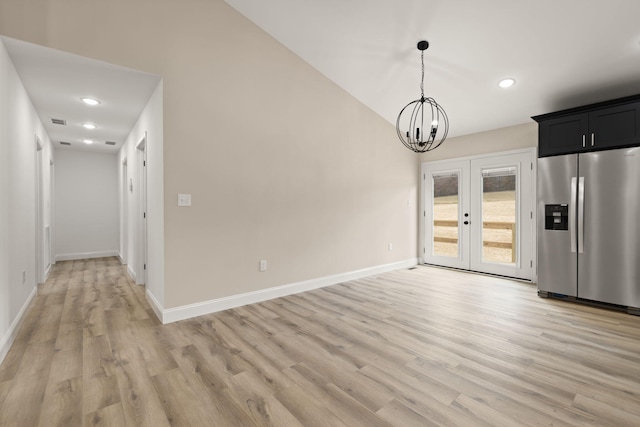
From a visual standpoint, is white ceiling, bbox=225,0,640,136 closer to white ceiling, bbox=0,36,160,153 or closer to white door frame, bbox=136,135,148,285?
white ceiling, bbox=0,36,160,153

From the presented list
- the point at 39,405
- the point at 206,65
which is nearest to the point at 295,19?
the point at 206,65

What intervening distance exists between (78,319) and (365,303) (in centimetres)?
320

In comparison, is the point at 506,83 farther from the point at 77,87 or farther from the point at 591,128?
the point at 77,87

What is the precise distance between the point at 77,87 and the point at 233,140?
5.73 feet

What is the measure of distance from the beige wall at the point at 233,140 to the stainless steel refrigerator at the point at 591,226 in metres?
2.60

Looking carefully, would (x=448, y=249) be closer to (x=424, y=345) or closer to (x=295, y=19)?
(x=424, y=345)

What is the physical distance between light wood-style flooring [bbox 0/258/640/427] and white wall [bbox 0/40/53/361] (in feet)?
0.93

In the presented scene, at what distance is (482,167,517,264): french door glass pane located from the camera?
500cm

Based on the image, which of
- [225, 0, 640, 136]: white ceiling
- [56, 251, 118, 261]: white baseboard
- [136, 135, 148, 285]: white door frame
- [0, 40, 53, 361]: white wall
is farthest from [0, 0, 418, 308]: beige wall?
[56, 251, 118, 261]: white baseboard

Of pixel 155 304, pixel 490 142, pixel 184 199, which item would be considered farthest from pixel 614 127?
pixel 155 304

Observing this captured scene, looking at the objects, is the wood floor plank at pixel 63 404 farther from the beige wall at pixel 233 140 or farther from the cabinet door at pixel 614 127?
the cabinet door at pixel 614 127

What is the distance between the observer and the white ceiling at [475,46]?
2.97 meters

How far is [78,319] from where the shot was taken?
317 cm

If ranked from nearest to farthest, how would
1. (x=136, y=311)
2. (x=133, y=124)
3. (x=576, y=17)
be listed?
(x=576, y=17)
(x=136, y=311)
(x=133, y=124)
